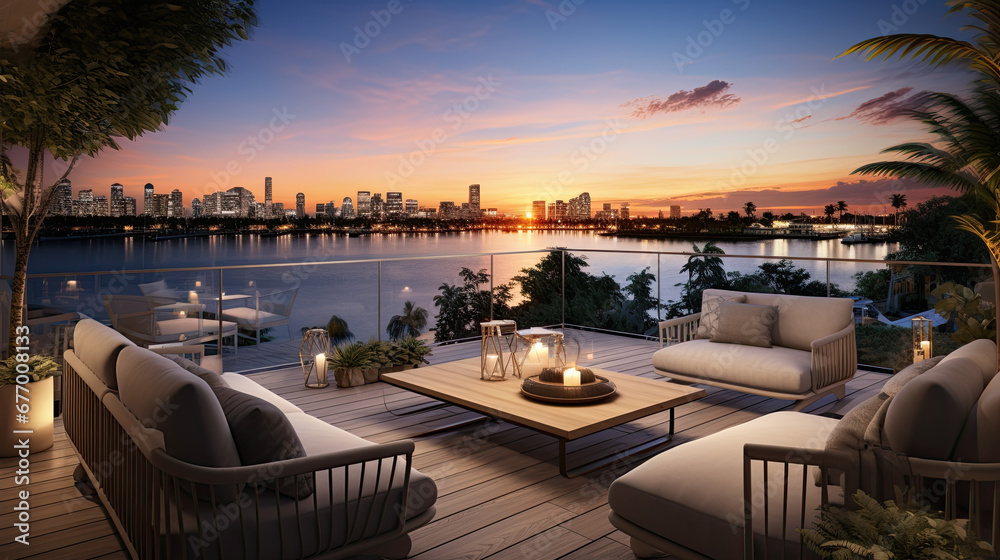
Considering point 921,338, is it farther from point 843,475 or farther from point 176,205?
point 176,205

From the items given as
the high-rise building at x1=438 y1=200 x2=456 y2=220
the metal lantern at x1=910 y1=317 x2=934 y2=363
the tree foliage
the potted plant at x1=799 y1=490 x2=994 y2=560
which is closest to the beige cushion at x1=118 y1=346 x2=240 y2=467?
the potted plant at x1=799 y1=490 x2=994 y2=560

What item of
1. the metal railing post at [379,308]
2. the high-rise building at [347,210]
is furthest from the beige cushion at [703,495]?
the high-rise building at [347,210]

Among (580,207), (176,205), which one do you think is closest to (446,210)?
(580,207)

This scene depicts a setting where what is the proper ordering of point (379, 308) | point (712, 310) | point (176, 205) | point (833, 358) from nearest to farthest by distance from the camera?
point (833, 358), point (712, 310), point (379, 308), point (176, 205)

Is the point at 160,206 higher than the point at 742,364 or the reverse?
higher

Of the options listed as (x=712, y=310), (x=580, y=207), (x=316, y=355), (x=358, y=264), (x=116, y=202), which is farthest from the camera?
(x=580, y=207)

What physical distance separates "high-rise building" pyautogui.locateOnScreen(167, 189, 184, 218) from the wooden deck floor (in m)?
4.37

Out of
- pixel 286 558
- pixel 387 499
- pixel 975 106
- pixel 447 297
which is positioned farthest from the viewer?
pixel 447 297

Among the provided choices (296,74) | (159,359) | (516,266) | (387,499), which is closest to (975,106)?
(516,266)

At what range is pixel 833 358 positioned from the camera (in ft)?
13.8

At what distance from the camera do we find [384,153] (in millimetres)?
10422

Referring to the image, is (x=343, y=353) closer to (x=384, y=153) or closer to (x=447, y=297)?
(x=447, y=297)

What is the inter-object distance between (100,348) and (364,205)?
23.4 feet

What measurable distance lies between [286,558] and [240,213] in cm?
748
